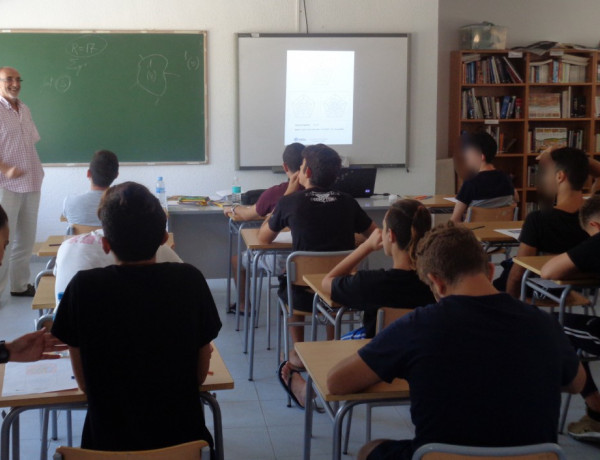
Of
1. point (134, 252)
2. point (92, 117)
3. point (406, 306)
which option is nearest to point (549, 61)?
point (92, 117)

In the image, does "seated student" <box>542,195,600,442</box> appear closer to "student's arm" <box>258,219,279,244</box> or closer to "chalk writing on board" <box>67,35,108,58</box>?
"student's arm" <box>258,219,279,244</box>

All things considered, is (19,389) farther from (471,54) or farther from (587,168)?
(471,54)

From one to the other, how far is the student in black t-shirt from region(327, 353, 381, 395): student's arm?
0.21ft

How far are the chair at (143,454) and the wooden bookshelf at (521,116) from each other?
679 cm

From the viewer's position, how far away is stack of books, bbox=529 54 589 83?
26.8 ft

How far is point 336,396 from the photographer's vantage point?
1.86m

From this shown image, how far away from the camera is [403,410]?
3.45m

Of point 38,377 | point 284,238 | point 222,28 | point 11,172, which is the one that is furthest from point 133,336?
point 222,28

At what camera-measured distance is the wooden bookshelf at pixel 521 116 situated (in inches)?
318

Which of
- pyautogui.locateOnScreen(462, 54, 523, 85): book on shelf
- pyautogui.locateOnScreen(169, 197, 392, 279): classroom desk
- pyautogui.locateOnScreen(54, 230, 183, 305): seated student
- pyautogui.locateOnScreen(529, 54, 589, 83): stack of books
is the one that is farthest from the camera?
pyautogui.locateOnScreen(529, 54, 589, 83): stack of books

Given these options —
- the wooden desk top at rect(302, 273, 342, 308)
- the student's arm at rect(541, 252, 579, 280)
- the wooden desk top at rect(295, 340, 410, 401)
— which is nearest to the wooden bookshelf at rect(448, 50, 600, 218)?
the student's arm at rect(541, 252, 579, 280)

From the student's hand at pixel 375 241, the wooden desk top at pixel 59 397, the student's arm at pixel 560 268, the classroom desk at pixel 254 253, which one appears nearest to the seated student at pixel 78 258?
the wooden desk top at pixel 59 397

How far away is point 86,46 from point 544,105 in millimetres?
4943

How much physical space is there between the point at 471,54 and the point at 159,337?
7.02 m
